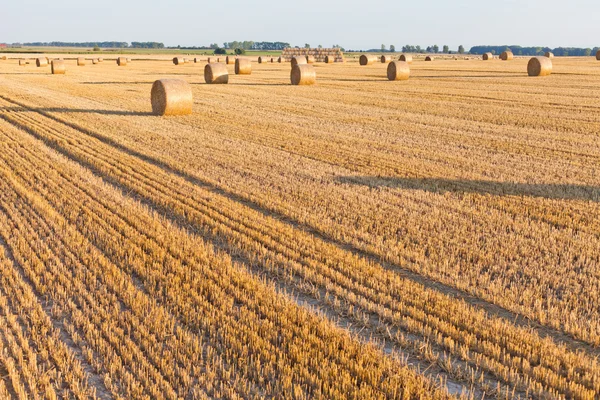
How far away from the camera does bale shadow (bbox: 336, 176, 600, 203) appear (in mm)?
10352

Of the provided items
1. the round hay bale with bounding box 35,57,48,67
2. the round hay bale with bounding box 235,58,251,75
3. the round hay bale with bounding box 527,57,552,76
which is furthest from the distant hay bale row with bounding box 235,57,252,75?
the round hay bale with bounding box 35,57,48,67

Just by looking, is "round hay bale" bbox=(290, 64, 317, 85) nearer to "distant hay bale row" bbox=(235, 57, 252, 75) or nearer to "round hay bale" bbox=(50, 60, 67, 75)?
"distant hay bale row" bbox=(235, 57, 252, 75)

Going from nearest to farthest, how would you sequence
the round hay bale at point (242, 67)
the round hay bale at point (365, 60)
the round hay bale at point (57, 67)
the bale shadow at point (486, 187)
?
the bale shadow at point (486, 187) → the round hay bale at point (57, 67) → the round hay bale at point (242, 67) → the round hay bale at point (365, 60)

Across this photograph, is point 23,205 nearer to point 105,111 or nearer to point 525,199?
point 525,199

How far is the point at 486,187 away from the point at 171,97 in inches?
473

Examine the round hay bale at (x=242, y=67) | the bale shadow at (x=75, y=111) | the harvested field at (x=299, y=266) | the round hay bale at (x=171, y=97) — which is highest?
the round hay bale at (x=242, y=67)

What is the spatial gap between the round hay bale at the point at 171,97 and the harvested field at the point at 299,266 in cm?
413

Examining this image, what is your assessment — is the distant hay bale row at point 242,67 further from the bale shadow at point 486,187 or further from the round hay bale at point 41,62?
the bale shadow at point 486,187

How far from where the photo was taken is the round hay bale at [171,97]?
65.1ft

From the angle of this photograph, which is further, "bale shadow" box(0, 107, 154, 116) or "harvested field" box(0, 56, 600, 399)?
"bale shadow" box(0, 107, 154, 116)

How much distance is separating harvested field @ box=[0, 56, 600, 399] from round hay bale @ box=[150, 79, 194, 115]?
13.6 ft

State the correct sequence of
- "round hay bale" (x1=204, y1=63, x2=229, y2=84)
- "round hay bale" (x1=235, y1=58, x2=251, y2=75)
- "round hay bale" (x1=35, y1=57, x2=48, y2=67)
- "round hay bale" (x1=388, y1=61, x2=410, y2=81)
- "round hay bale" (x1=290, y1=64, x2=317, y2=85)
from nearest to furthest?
1. "round hay bale" (x1=204, y1=63, x2=229, y2=84)
2. "round hay bale" (x1=290, y1=64, x2=317, y2=85)
3. "round hay bale" (x1=388, y1=61, x2=410, y2=81)
4. "round hay bale" (x1=235, y1=58, x2=251, y2=75)
5. "round hay bale" (x1=35, y1=57, x2=48, y2=67)

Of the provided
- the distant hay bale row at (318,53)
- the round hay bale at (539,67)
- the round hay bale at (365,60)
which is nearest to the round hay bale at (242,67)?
the round hay bale at (539,67)

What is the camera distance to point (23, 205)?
9.80 metres
